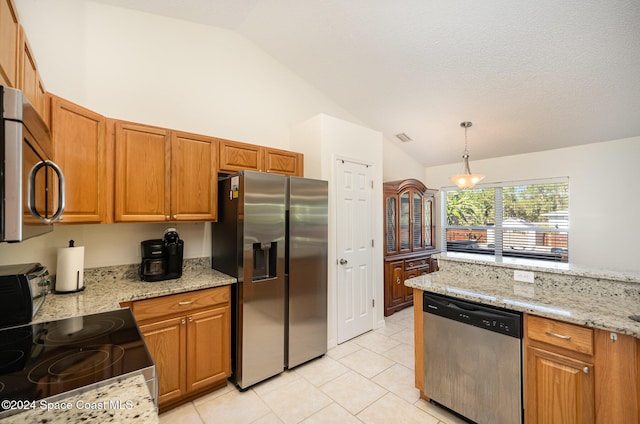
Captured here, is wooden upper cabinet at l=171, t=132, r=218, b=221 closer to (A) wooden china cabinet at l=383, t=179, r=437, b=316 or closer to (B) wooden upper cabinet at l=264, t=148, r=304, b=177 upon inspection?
(B) wooden upper cabinet at l=264, t=148, r=304, b=177

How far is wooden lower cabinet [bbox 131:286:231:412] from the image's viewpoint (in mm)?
2012

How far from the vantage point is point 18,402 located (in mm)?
778

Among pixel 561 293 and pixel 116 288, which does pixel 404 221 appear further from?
pixel 116 288

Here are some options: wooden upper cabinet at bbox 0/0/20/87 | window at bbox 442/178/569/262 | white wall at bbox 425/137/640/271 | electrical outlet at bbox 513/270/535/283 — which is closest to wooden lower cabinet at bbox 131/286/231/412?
wooden upper cabinet at bbox 0/0/20/87

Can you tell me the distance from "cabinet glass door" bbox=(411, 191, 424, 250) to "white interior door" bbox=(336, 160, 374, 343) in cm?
141

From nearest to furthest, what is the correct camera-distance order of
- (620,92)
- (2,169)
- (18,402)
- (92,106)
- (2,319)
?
(2,169), (18,402), (2,319), (92,106), (620,92)

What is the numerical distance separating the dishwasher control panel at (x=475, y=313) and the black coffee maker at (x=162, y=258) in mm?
2074

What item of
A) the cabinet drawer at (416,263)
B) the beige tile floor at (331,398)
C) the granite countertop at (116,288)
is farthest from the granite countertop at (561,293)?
the cabinet drawer at (416,263)

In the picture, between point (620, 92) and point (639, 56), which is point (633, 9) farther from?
point (620, 92)

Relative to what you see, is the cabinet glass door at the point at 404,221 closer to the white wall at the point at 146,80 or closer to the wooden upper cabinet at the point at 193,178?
the white wall at the point at 146,80

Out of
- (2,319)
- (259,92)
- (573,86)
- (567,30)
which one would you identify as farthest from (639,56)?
(2,319)

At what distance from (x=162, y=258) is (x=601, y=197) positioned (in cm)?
554

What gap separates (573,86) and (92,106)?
473 centimetres

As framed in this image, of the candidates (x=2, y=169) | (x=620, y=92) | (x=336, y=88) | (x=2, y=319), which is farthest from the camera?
(x=336, y=88)
